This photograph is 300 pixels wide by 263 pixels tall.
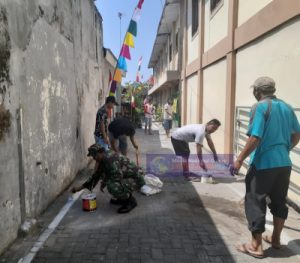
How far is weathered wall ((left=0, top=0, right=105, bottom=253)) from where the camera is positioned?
3.82 meters

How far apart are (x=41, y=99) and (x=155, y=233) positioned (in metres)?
2.41

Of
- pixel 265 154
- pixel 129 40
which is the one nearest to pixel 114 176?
pixel 265 154

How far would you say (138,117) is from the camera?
21.5m

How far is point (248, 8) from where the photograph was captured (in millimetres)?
7625

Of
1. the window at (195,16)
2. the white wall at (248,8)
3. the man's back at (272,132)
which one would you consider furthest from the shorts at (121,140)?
the window at (195,16)

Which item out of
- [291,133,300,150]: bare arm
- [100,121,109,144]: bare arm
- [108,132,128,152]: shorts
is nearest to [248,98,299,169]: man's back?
[291,133,300,150]: bare arm

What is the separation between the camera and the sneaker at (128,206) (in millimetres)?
5207

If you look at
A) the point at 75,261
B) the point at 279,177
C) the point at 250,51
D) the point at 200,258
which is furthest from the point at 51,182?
the point at 250,51

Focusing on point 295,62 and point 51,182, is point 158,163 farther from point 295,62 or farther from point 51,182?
point 295,62

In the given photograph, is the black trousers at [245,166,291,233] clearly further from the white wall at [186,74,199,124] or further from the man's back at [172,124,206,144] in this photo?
the white wall at [186,74,199,124]

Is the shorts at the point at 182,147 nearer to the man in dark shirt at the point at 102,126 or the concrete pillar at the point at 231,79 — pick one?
the man in dark shirt at the point at 102,126

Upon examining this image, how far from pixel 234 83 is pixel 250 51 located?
123cm

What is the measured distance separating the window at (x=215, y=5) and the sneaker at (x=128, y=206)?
6.70 m

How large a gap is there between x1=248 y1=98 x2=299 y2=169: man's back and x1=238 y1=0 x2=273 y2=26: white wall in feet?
11.8
